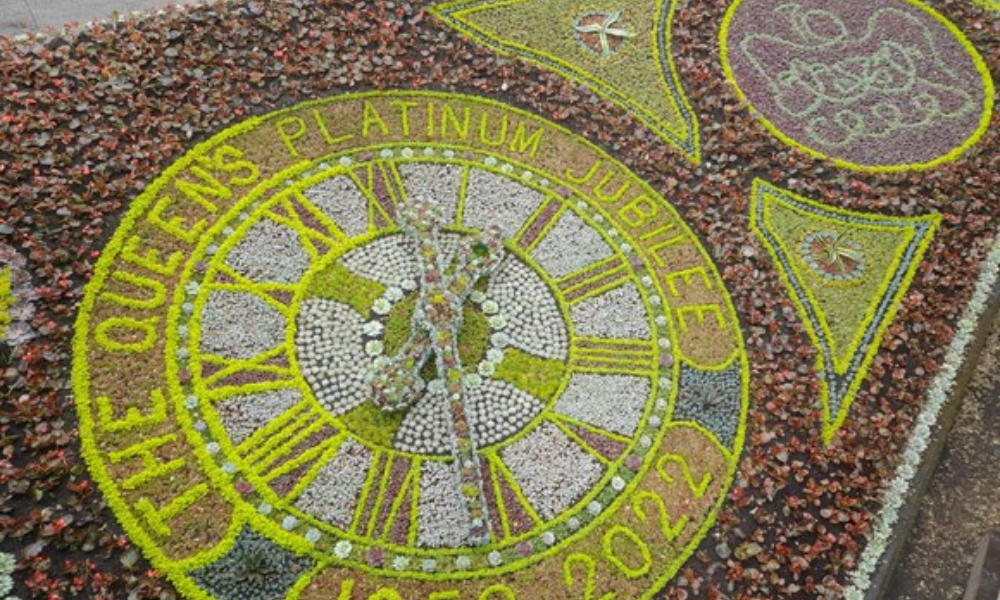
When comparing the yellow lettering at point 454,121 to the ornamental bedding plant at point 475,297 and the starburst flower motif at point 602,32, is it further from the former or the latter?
the starburst flower motif at point 602,32

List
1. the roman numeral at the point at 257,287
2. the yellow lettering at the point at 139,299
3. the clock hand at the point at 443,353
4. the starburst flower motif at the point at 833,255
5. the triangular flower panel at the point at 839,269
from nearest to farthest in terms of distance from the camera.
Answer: the clock hand at the point at 443,353
the yellow lettering at the point at 139,299
the roman numeral at the point at 257,287
the triangular flower panel at the point at 839,269
the starburst flower motif at the point at 833,255

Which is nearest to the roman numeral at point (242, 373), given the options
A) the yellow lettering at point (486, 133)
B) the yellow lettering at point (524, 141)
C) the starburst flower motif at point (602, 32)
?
the yellow lettering at point (486, 133)

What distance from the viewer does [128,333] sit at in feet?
31.8

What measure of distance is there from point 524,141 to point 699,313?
336 centimetres

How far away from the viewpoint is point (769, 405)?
10094 mm

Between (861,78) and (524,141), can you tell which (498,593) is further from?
(861,78)

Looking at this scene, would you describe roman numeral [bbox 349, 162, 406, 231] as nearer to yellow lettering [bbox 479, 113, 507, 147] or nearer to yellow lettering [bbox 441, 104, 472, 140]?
yellow lettering [bbox 441, 104, 472, 140]

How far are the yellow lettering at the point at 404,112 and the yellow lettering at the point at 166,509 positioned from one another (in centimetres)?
542

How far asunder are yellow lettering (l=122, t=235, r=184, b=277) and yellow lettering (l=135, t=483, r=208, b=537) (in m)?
2.70

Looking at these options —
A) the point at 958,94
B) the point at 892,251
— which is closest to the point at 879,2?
the point at 958,94

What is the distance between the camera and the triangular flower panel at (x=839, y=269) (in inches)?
418

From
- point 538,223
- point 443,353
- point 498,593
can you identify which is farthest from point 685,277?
point 498,593

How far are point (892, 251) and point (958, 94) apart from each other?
145 inches

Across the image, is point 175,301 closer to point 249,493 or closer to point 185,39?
point 249,493
